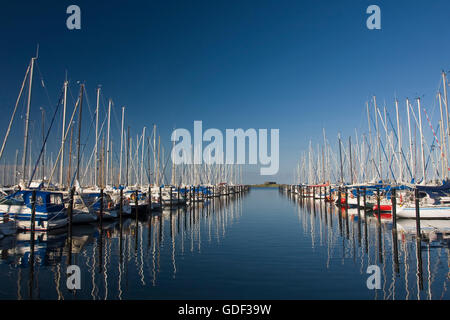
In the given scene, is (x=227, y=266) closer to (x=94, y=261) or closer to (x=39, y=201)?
(x=94, y=261)

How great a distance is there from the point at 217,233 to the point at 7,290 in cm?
1803

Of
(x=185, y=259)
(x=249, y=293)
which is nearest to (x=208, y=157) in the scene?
(x=185, y=259)

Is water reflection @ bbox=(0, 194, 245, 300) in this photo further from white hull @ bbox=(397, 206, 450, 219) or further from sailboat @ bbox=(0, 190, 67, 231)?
white hull @ bbox=(397, 206, 450, 219)

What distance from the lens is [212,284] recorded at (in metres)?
14.2

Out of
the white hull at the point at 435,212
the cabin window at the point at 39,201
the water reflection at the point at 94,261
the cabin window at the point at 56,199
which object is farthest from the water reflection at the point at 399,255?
the cabin window at the point at 56,199

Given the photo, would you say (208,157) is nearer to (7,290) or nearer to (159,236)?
(159,236)

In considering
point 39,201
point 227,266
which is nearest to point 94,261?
point 227,266

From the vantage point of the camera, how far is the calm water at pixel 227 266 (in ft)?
42.8

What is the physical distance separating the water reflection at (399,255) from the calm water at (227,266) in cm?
4

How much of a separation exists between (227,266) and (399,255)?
10.1 meters

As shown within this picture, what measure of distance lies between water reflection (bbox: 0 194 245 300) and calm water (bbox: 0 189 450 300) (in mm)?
48

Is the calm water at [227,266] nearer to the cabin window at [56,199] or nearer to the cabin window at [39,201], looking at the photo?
the cabin window at [39,201]

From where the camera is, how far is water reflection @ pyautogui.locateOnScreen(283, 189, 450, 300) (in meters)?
13.2

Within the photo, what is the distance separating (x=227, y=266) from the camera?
17.5m
